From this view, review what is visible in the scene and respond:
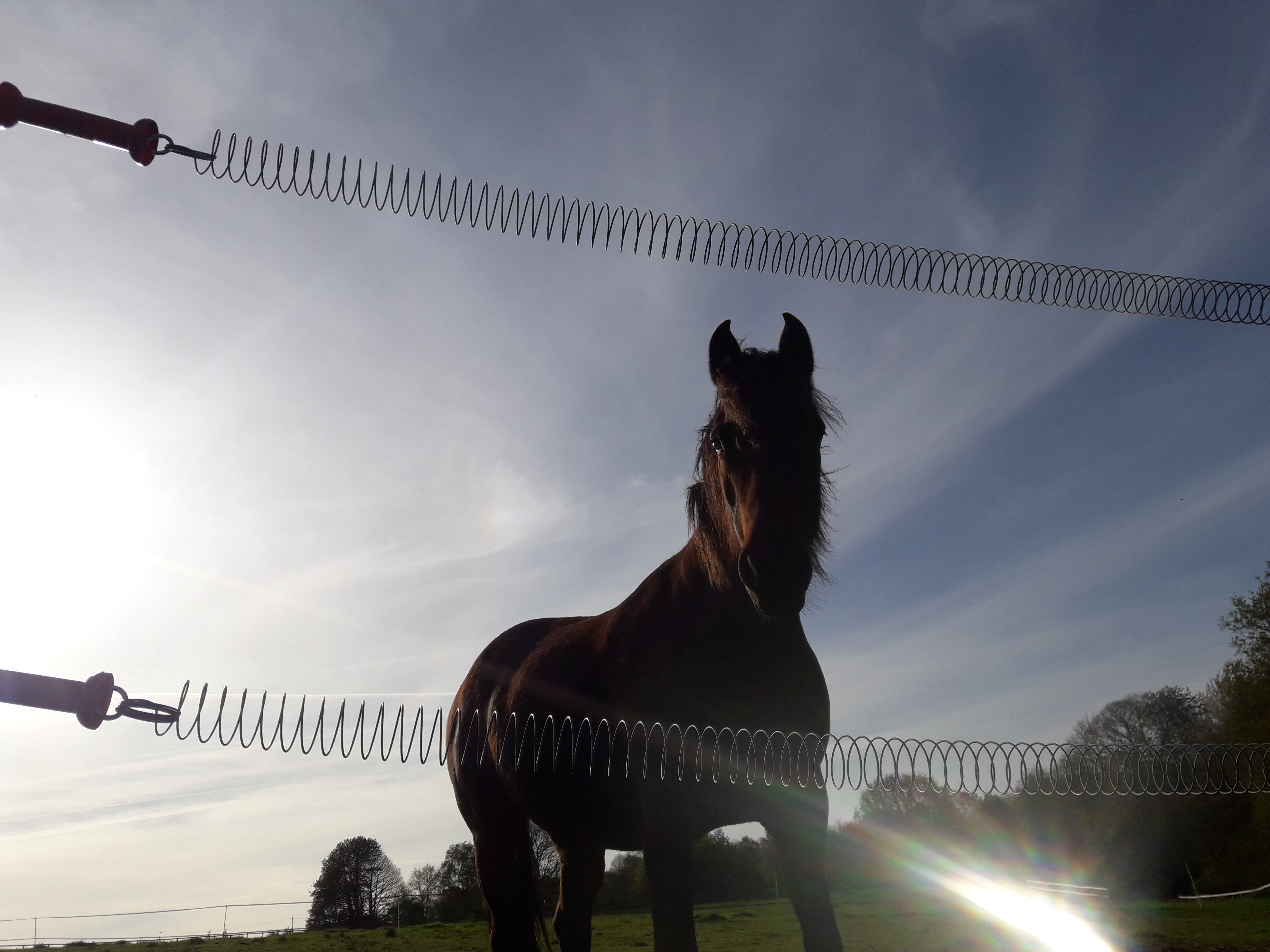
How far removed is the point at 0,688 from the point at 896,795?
3.56m

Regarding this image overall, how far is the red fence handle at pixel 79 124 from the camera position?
2637 mm

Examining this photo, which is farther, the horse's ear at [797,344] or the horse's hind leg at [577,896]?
the horse's hind leg at [577,896]

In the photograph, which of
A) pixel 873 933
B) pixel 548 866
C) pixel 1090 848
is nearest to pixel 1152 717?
pixel 1090 848

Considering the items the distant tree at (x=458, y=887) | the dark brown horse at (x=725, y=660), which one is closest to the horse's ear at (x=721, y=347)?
the dark brown horse at (x=725, y=660)

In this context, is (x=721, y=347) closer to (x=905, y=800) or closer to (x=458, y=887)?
(x=905, y=800)

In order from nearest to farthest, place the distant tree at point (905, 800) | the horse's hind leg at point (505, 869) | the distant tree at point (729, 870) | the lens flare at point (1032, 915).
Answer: the distant tree at point (905, 800) < the horse's hind leg at point (505, 869) < the distant tree at point (729, 870) < the lens flare at point (1032, 915)

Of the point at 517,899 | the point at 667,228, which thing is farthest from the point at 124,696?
the point at 517,899

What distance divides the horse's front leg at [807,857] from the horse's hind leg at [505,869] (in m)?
3.06

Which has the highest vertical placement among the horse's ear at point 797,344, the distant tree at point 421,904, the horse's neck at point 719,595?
the horse's ear at point 797,344

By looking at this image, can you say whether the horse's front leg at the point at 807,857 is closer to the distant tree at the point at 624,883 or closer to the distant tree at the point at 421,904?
the distant tree at the point at 624,883

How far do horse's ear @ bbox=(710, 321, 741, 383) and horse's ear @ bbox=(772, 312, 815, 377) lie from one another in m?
0.04

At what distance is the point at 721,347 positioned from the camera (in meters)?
4.33

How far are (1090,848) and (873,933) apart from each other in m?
17.8

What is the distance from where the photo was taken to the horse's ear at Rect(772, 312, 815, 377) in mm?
4262
